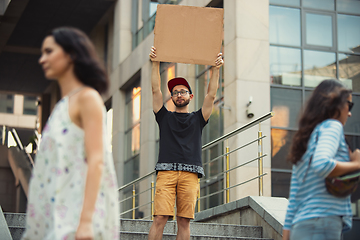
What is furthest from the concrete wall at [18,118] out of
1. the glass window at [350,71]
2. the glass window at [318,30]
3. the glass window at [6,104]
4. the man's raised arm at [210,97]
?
the man's raised arm at [210,97]

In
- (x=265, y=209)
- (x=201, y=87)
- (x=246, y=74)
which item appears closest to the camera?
(x=265, y=209)

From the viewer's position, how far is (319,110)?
11.3 ft

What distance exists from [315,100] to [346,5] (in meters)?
12.9

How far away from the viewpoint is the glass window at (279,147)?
14.1 meters

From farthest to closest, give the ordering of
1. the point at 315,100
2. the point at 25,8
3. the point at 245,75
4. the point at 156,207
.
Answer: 1. the point at 25,8
2. the point at 245,75
3. the point at 156,207
4. the point at 315,100

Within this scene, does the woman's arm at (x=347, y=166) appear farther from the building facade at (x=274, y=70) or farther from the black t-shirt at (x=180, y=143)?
the building facade at (x=274, y=70)

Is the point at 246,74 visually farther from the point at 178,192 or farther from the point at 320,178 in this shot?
the point at 320,178

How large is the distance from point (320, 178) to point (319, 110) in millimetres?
408

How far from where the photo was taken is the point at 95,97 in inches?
A: 118

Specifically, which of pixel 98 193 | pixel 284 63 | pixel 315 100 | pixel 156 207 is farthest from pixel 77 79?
pixel 284 63

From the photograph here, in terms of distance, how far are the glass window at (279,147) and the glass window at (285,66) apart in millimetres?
1292

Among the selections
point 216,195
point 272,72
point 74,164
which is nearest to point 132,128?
point 216,195

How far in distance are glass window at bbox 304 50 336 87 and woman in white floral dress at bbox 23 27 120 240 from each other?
40.4ft

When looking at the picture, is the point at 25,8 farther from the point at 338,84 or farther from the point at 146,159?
the point at 338,84
